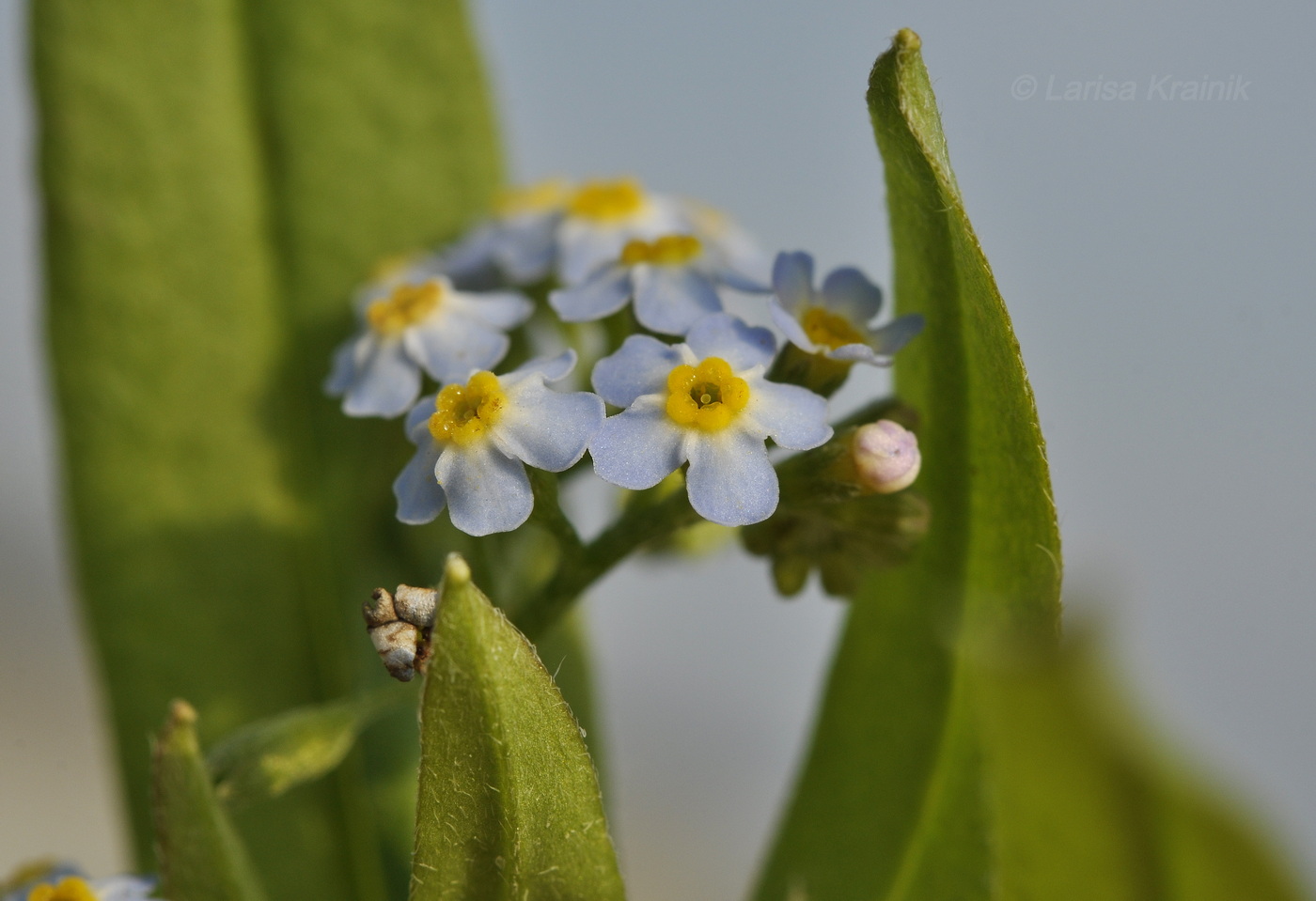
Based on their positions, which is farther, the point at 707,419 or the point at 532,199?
the point at 532,199

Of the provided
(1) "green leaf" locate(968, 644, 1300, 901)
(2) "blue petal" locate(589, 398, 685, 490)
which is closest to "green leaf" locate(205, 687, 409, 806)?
(2) "blue petal" locate(589, 398, 685, 490)

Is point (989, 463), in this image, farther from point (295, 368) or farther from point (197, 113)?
point (197, 113)

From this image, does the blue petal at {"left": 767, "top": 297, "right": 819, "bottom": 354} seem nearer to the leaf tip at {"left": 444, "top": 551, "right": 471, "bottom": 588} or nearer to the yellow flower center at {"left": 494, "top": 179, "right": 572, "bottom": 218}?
the leaf tip at {"left": 444, "top": 551, "right": 471, "bottom": 588}

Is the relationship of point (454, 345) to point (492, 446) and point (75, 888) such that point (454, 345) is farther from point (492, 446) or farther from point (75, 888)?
point (75, 888)

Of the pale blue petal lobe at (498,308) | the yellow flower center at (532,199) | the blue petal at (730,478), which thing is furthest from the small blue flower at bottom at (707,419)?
the yellow flower center at (532,199)

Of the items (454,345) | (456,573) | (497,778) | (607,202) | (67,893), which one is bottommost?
(67,893)

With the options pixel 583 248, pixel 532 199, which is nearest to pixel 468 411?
pixel 583 248

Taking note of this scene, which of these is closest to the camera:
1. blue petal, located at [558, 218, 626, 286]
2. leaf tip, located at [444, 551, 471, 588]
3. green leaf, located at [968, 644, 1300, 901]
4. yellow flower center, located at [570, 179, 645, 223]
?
green leaf, located at [968, 644, 1300, 901]
